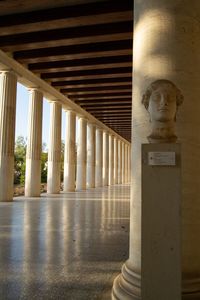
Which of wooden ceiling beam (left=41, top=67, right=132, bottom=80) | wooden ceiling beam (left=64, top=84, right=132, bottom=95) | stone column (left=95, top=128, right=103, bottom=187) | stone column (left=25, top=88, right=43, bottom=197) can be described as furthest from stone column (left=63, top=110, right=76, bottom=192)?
stone column (left=95, top=128, right=103, bottom=187)

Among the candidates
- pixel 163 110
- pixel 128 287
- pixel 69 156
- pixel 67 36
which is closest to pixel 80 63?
pixel 67 36

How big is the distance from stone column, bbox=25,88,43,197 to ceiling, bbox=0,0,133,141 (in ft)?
6.09

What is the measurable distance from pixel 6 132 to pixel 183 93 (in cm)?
1653

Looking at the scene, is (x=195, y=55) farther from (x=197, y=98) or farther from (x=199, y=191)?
(x=199, y=191)

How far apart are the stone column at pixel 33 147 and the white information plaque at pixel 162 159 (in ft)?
67.3

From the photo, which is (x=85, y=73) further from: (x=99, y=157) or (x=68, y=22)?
(x=99, y=157)

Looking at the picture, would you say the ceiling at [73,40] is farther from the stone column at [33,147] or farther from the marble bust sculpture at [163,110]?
the marble bust sculpture at [163,110]

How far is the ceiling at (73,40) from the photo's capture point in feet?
46.6

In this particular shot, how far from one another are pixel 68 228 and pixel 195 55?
7.17 metres

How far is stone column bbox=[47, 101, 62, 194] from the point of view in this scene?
27.4 m

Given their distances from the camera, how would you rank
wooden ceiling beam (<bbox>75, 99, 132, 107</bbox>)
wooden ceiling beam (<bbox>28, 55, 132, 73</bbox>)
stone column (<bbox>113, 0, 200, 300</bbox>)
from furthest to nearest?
1. wooden ceiling beam (<bbox>75, 99, 132, 107</bbox>)
2. wooden ceiling beam (<bbox>28, 55, 132, 73</bbox>)
3. stone column (<bbox>113, 0, 200, 300</bbox>)

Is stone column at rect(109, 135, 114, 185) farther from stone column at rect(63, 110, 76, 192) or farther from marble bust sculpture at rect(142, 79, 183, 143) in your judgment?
marble bust sculpture at rect(142, 79, 183, 143)

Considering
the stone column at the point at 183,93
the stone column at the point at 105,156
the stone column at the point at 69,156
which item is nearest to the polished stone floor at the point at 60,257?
the stone column at the point at 183,93

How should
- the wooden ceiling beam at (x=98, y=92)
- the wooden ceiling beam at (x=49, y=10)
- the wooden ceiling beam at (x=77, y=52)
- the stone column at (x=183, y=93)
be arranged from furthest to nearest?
the wooden ceiling beam at (x=98, y=92) → the wooden ceiling beam at (x=77, y=52) → the wooden ceiling beam at (x=49, y=10) → the stone column at (x=183, y=93)
